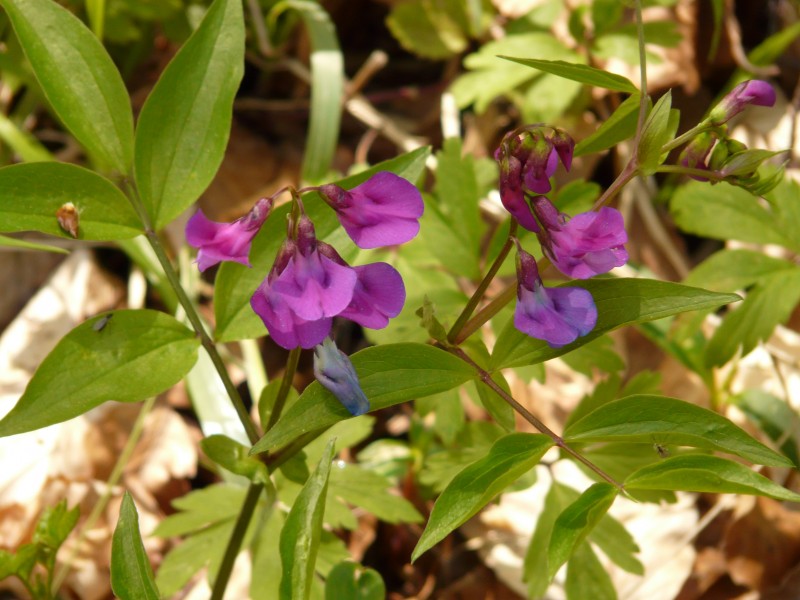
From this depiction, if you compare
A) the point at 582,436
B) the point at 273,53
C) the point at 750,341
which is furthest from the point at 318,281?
the point at 273,53

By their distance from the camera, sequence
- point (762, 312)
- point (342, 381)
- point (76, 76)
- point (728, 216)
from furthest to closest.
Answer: point (728, 216) → point (762, 312) → point (76, 76) → point (342, 381)

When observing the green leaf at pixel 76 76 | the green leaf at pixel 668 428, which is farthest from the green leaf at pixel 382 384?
the green leaf at pixel 76 76

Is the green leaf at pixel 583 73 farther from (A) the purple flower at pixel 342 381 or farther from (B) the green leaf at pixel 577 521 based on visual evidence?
(B) the green leaf at pixel 577 521

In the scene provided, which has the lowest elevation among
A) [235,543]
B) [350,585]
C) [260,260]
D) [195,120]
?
[350,585]

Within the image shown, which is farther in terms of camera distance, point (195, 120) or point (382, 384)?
point (195, 120)

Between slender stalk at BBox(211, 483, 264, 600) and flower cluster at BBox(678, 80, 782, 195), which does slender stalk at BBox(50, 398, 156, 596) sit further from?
flower cluster at BBox(678, 80, 782, 195)

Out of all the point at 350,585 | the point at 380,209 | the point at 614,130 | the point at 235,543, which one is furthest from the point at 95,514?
the point at 614,130

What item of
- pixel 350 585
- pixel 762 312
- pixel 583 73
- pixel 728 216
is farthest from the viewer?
pixel 728 216

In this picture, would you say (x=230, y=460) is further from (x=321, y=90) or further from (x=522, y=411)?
(x=321, y=90)
